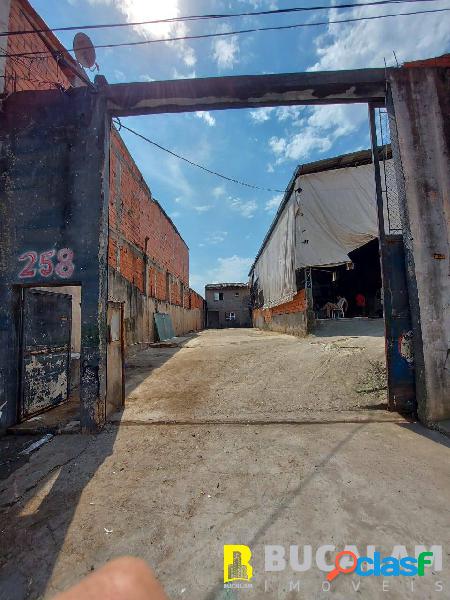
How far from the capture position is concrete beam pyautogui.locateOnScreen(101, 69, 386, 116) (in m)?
4.66

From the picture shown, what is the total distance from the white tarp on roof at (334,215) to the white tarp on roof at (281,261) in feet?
2.20

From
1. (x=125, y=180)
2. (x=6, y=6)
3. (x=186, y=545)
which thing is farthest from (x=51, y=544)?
(x=125, y=180)

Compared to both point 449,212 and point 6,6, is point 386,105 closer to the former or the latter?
point 449,212

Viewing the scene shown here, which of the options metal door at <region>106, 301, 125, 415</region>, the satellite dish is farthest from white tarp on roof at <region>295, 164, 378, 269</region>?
metal door at <region>106, 301, 125, 415</region>

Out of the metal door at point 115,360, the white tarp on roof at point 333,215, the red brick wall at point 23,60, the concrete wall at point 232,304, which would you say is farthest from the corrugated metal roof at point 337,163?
the concrete wall at point 232,304

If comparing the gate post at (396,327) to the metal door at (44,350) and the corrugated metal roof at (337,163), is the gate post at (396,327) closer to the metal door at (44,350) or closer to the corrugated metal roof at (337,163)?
the metal door at (44,350)

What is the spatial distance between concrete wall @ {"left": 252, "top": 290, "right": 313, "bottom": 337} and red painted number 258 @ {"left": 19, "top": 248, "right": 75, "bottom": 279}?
8484 millimetres

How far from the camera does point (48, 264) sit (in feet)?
14.5

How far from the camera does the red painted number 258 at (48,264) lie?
4395 mm

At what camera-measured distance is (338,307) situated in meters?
13.2

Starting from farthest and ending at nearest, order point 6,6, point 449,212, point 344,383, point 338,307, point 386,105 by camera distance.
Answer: point 338,307, point 6,6, point 344,383, point 386,105, point 449,212

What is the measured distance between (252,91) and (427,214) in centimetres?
337

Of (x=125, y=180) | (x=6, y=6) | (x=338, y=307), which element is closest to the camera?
(x=6, y=6)

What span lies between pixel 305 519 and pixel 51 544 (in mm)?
1860
